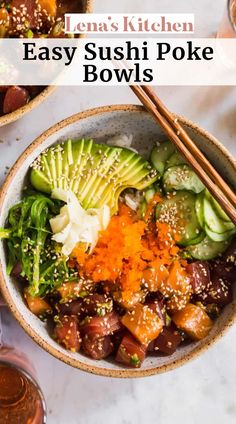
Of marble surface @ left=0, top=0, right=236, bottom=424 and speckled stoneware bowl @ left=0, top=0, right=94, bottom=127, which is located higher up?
speckled stoneware bowl @ left=0, top=0, right=94, bottom=127

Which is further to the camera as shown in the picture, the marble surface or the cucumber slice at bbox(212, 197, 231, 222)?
the marble surface

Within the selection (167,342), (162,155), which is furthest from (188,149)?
(167,342)

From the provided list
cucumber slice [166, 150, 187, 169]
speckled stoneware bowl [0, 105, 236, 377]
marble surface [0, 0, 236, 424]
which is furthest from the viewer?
marble surface [0, 0, 236, 424]

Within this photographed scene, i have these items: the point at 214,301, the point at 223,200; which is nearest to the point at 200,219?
the point at 223,200

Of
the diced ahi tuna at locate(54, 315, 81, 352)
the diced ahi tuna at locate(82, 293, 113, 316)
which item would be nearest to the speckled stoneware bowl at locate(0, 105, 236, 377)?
the diced ahi tuna at locate(54, 315, 81, 352)

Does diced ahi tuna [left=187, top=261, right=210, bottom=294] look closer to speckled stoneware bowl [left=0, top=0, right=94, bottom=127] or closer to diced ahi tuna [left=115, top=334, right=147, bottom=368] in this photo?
diced ahi tuna [left=115, top=334, right=147, bottom=368]

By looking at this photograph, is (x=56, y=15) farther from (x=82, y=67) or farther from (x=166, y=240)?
(x=166, y=240)

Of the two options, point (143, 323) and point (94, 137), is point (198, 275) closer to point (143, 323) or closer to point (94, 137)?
point (143, 323)
